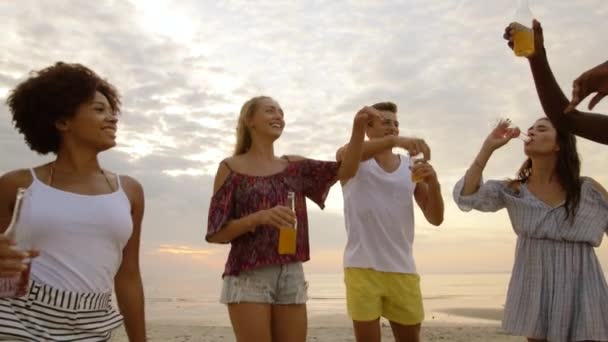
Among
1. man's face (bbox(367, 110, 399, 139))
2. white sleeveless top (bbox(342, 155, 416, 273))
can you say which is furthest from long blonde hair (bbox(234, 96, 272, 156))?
man's face (bbox(367, 110, 399, 139))

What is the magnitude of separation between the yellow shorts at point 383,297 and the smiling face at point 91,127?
2.54m

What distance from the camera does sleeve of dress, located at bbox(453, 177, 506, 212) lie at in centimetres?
452

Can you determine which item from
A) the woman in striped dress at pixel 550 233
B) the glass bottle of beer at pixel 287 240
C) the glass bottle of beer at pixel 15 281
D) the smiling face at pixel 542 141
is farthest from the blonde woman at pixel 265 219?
the glass bottle of beer at pixel 15 281

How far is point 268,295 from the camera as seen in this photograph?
3.91 meters

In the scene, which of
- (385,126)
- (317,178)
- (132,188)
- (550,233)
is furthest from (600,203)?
(132,188)

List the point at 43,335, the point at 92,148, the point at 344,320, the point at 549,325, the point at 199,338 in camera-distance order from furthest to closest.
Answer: the point at 344,320 → the point at 199,338 → the point at 549,325 → the point at 92,148 → the point at 43,335

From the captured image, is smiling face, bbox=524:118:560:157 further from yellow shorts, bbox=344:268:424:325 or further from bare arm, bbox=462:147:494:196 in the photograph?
yellow shorts, bbox=344:268:424:325

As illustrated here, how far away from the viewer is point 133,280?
125 inches

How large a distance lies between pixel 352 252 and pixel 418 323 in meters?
0.76

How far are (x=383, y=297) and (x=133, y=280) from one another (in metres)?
2.42

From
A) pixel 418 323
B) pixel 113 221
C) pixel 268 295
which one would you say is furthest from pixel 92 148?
pixel 418 323

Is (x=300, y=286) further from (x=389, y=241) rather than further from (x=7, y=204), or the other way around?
(x=7, y=204)

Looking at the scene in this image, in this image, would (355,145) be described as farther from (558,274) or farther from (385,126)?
(558,274)

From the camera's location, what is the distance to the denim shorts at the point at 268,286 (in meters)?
3.90
